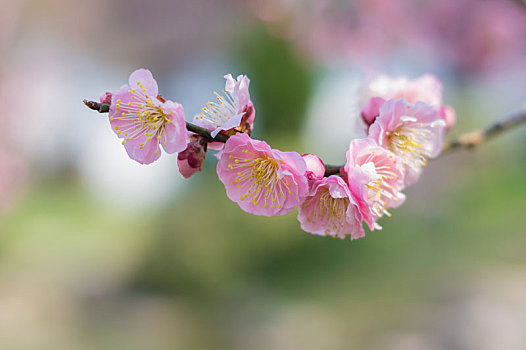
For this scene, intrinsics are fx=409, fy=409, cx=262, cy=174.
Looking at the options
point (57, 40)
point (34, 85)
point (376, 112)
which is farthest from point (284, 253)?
point (57, 40)

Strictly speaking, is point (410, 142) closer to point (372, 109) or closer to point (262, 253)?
point (372, 109)

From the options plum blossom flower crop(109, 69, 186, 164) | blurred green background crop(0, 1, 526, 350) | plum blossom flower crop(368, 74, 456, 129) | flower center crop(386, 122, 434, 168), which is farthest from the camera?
blurred green background crop(0, 1, 526, 350)

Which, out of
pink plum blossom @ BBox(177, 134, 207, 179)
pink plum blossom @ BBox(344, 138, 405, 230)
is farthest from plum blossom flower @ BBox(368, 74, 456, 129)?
pink plum blossom @ BBox(177, 134, 207, 179)

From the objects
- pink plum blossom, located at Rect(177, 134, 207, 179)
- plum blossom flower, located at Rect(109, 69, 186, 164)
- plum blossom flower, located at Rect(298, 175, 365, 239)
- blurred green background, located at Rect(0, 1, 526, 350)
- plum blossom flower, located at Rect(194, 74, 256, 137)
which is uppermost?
blurred green background, located at Rect(0, 1, 526, 350)

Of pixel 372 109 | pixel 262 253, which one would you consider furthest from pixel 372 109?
pixel 262 253

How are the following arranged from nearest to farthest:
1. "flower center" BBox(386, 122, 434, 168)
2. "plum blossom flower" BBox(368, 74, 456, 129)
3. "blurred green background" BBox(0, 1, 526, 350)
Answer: "flower center" BBox(386, 122, 434, 168) < "plum blossom flower" BBox(368, 74, 456, 129) < "blurred green background" BBox(0, 1, 526, 350)

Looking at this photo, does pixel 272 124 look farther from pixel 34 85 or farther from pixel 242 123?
pixel 242 123

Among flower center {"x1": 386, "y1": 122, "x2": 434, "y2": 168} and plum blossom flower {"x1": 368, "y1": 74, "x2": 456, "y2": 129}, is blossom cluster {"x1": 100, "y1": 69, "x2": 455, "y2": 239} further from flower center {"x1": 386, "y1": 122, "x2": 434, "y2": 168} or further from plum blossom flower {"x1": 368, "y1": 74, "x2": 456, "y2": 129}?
plum blossom flower {"x1": 368, "y1": 74, "x2": 456, "y2": 129}
